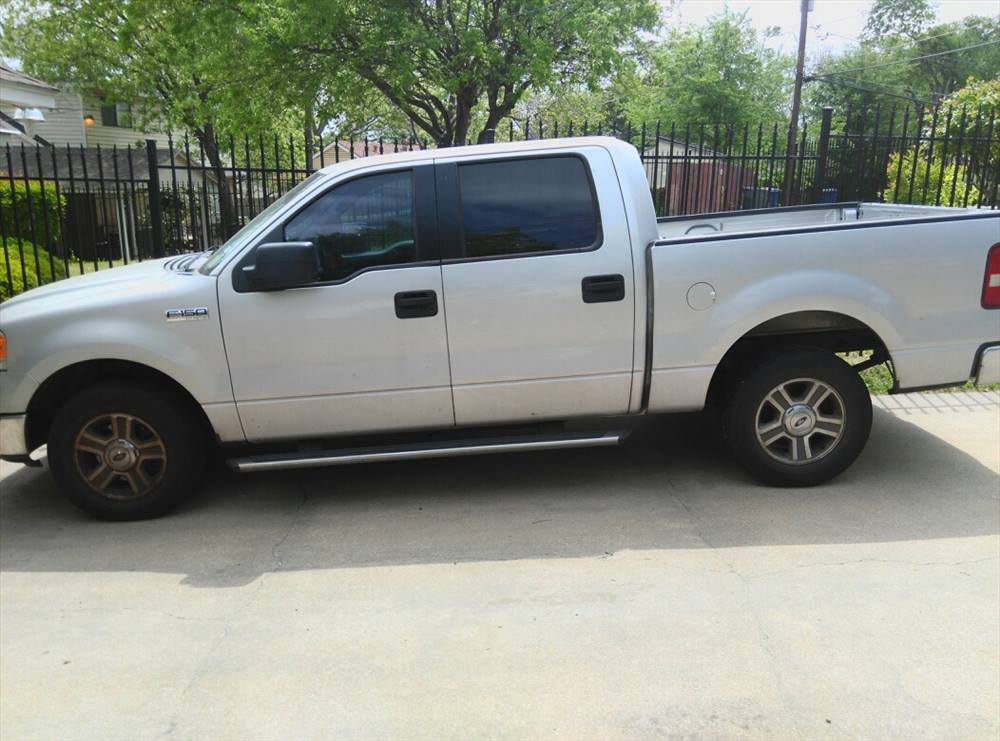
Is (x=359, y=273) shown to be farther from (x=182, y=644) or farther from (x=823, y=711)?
(x=823, y=711)

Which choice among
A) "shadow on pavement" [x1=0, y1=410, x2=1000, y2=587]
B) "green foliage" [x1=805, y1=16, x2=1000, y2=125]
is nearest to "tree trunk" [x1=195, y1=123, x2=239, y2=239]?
"shadow on pavement" [x1=0, y1=410, x2=1000, y2=587]

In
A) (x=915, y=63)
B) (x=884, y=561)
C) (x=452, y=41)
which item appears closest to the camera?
(x=884, y=561)

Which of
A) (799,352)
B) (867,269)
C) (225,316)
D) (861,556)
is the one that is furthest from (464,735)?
(867,269)

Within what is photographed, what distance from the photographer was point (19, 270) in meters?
9.94

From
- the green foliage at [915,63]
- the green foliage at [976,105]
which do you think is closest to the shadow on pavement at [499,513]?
the green foliage at [976,105]

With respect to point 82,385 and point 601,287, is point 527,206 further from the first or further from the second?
point 82,385

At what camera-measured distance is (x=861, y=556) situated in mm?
4145

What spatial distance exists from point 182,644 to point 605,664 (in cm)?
180

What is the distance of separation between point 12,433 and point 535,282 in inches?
121

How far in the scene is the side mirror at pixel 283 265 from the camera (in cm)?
442

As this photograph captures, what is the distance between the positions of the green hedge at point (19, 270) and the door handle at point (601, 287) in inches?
259

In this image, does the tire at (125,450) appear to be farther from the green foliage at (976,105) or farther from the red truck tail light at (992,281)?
the green foliage at (976,105)

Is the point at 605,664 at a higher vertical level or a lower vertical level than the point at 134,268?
lower

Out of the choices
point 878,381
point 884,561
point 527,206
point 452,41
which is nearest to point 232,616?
point 527,206
